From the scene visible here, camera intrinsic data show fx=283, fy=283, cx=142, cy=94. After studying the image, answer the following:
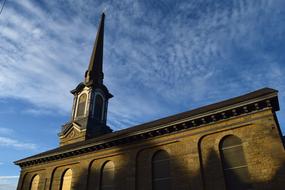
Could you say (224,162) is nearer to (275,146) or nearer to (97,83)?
(275,146)

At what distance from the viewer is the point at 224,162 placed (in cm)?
1587

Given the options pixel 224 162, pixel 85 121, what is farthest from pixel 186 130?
pixel 85 121

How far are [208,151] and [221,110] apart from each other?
2.52 m

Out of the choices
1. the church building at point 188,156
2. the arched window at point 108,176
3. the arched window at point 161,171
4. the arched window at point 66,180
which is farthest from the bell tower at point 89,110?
the arched window at point 161,171

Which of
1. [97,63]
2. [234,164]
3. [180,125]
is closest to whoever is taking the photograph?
[234,164]

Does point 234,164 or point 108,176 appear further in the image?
point 108,176

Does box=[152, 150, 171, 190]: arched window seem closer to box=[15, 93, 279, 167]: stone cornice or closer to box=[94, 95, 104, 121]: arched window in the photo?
box=[15, 93, 279, 167]: stone cornice

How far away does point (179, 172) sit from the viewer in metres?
17.0

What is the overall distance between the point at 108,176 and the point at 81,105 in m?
14.7

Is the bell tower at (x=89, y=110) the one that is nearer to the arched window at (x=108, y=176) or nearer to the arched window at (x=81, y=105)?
the arched window at (x=81, y=105)

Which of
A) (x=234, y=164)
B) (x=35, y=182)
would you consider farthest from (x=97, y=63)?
(x=234, y=164)

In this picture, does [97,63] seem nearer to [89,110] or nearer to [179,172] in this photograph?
[89,110]

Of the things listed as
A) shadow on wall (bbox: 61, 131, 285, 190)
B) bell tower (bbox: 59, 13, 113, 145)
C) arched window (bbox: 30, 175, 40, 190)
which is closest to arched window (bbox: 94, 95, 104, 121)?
bell tower (bbox: 59, 13, 113, 145)

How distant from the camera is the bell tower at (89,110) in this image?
103 feet
